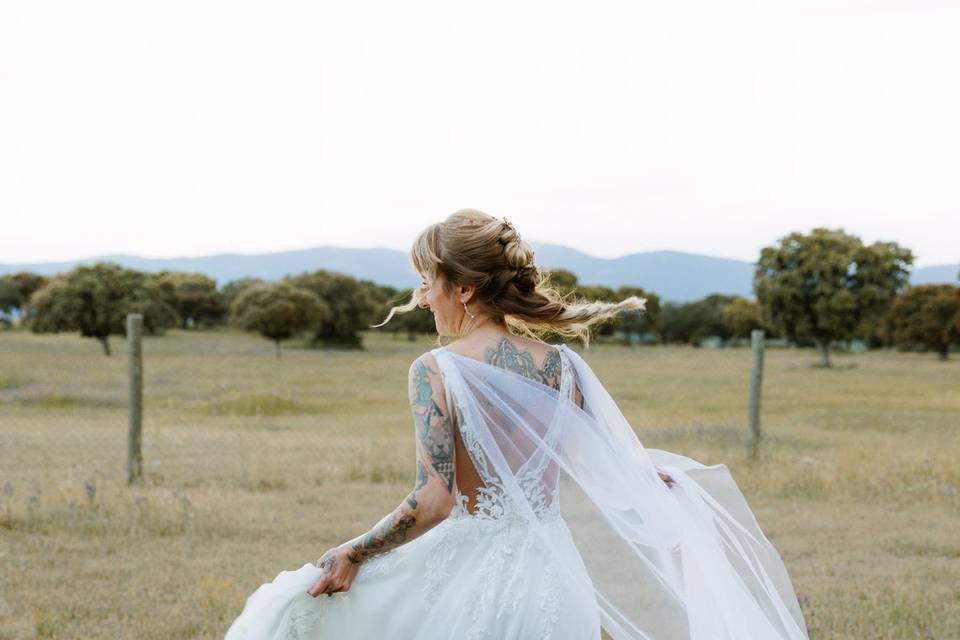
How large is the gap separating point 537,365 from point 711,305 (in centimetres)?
6513

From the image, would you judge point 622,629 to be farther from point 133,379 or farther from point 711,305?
point 711,305

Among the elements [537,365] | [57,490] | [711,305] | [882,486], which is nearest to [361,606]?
[537,365]

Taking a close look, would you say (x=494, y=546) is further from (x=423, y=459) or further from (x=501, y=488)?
(x=423, y=459)

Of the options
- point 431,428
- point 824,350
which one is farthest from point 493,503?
point 824,350

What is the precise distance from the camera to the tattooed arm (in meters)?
2.97

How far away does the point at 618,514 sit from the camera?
134 inches

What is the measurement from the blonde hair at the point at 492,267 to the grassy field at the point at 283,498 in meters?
3.65

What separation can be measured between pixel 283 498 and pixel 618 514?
7258 mm

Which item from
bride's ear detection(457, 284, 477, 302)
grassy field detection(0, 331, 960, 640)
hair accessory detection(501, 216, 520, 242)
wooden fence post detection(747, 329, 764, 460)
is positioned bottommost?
grassy field detection(0, 331, 960, 640)

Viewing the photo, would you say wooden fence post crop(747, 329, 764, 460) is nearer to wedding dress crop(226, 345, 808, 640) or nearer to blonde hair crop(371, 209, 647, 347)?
wedding dress crop(226, 345, 808, 640)

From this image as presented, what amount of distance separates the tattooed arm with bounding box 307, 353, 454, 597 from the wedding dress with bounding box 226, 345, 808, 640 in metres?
0.05

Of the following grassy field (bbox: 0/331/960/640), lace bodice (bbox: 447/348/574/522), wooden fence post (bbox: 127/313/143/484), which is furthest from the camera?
wooden fence post (bbox: 127/313/143/484)

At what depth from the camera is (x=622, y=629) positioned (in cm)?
352

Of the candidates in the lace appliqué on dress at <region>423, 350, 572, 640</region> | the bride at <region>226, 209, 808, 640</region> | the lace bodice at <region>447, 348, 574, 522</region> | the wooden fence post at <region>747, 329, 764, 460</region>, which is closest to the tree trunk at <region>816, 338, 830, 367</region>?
the wooden fence post at <region>747, 329, 764, 460</region>
